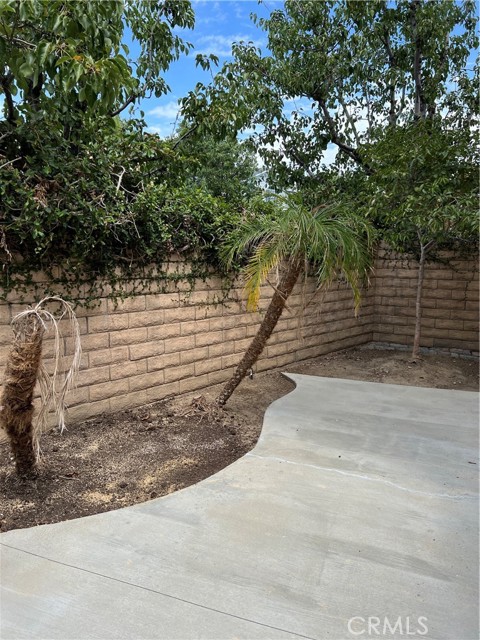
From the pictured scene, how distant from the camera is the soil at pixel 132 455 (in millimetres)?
3180

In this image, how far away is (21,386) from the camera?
9.84 ft

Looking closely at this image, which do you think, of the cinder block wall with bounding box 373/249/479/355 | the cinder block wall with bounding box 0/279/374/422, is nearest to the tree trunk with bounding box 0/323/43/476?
the cinder block wall with bounding box 0/279/374/422

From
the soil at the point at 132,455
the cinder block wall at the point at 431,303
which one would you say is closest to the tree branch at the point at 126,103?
the soil at the point at 132,455

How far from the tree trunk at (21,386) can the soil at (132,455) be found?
417 mm

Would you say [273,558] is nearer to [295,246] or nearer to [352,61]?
[295,246]

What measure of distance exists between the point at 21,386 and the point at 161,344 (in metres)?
2.47

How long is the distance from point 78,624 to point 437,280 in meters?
8.72

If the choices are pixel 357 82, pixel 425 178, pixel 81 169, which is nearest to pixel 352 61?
pixel 357 82

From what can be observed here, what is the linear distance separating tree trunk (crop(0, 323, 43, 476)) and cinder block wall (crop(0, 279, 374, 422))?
1024mm

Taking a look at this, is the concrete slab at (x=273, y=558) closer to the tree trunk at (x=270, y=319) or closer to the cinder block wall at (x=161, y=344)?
the tree trunk at (x=270, y=319)

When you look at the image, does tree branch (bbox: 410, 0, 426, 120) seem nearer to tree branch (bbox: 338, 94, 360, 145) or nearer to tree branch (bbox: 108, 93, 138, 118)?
tree branch (bbox: 338, 94, 360, 145)

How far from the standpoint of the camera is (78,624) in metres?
2.07

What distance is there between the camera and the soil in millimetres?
3180

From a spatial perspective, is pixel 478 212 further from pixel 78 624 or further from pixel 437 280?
pixel 78 624
